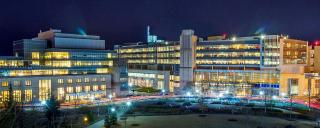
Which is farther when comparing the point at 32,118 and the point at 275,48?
the point at 275,48

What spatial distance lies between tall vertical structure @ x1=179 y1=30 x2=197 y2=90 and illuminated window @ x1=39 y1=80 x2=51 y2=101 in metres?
59.2

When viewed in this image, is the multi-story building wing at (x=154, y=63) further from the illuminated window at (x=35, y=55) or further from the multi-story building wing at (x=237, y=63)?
the illuminated window at (x=35, y=55)

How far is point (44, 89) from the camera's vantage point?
10088cm

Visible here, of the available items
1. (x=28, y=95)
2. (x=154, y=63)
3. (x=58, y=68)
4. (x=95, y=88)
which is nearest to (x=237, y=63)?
(x=154, y=63)

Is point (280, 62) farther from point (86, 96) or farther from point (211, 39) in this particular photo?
point (86, 96)

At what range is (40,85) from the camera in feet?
328

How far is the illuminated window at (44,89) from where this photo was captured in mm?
99125

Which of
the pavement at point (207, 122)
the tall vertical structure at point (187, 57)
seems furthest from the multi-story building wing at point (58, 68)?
the pavement at point (207, 122)

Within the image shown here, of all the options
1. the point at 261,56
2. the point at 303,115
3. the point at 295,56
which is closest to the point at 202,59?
the point at 261,56

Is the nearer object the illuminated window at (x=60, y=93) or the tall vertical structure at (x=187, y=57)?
the illuminated window at (x=60, y=93)

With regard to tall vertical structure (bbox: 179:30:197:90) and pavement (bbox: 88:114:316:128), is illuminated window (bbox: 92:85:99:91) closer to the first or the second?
tall vertical structure (bbox: 179:30:197:90)

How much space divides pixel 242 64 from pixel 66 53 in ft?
233

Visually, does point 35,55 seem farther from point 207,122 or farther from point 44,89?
point 207,122

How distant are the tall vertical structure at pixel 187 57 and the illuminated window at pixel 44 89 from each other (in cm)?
5922
